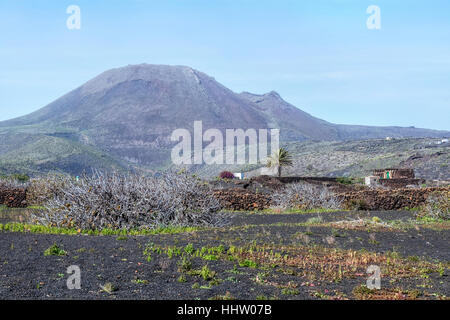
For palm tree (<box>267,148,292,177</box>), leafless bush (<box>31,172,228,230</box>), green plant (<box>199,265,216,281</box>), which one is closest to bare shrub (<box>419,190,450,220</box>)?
leafless bush (<box>31,172,228,230</box>)

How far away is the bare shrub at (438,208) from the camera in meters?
16.4

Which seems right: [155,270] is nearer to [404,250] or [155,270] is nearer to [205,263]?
[205,263]

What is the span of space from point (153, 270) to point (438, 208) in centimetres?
1255

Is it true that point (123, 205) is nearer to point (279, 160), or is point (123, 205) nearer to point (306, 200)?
point (306, 200)

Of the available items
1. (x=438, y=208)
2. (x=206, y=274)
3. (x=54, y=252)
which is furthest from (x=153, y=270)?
(x=438, y=208)

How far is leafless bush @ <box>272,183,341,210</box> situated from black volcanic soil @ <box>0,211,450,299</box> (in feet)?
29.5

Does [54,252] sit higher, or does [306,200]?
[54,252]

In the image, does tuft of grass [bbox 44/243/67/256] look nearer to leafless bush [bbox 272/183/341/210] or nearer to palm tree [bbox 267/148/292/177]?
leafless bush [bbox 272/183/341/210]

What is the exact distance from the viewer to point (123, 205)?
11.5m

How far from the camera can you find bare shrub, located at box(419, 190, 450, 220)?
16406mm

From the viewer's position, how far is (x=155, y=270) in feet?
21.9

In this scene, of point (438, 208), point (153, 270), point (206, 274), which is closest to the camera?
point (206, 274)
